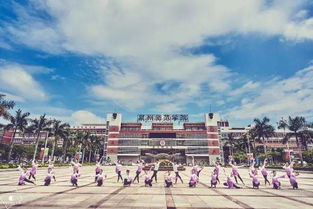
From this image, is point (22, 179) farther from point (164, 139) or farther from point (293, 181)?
point (164, 139)

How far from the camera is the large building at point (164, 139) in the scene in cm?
8806

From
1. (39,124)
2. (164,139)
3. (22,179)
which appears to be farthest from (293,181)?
(164,139)

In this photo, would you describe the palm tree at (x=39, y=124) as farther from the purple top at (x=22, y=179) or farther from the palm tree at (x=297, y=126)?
the palm tree at (x=297, y=126)

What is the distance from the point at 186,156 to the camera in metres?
87.6

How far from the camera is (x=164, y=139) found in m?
90.8

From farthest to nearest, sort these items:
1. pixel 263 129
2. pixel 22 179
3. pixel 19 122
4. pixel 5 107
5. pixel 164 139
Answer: pixel 164 139, pixel 263 129, pixel 19 122, pixel 5 107, pixel 22 179

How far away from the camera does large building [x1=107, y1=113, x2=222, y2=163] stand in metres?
88.1

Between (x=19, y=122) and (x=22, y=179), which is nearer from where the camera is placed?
(x=22, y=179)

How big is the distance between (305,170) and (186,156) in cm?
5641

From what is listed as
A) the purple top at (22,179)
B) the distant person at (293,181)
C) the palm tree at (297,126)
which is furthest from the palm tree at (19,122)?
the palm tree at (297,126)

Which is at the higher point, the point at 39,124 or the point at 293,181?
the point at 39,124

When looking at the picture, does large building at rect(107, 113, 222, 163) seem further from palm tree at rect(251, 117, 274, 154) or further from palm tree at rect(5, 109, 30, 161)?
palm tree at rect(5, 109, 30, 161)

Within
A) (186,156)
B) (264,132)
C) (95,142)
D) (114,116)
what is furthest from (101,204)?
(114,116)

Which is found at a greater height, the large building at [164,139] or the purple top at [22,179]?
the large building at [164,139]
